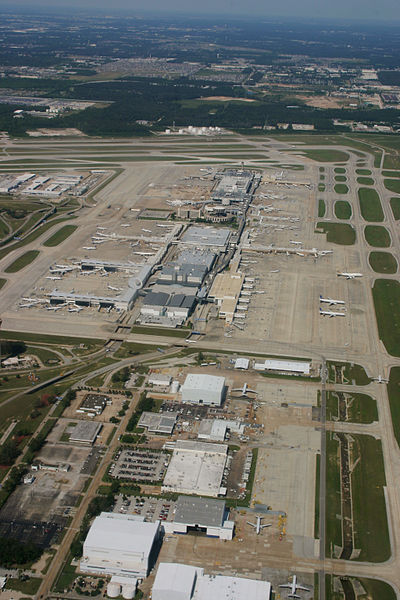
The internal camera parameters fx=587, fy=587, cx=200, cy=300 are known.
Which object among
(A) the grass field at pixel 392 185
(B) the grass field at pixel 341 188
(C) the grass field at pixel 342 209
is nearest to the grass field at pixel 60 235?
(C) the grass field at pixel 342 209

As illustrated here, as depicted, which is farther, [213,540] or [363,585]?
[213,540]

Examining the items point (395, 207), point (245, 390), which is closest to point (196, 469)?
point (245, 390)

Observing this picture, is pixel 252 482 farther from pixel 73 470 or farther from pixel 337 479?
pixel 73 470

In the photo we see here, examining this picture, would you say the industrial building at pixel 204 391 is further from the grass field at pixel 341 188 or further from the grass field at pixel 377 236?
the grass field at pixel 341 188

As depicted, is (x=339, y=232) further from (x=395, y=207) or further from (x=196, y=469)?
(x=196, y=469)

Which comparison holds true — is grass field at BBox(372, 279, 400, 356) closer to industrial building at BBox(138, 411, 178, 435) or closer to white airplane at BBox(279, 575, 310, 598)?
industrial building at BBox(138, 411, 178, 435)

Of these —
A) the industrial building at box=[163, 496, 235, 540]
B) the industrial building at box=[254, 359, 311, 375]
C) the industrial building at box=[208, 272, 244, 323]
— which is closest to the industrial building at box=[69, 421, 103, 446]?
the industrial building at box=[163, 496, 235, 540]

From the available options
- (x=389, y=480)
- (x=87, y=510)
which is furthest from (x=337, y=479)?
(x=87, y=510)
